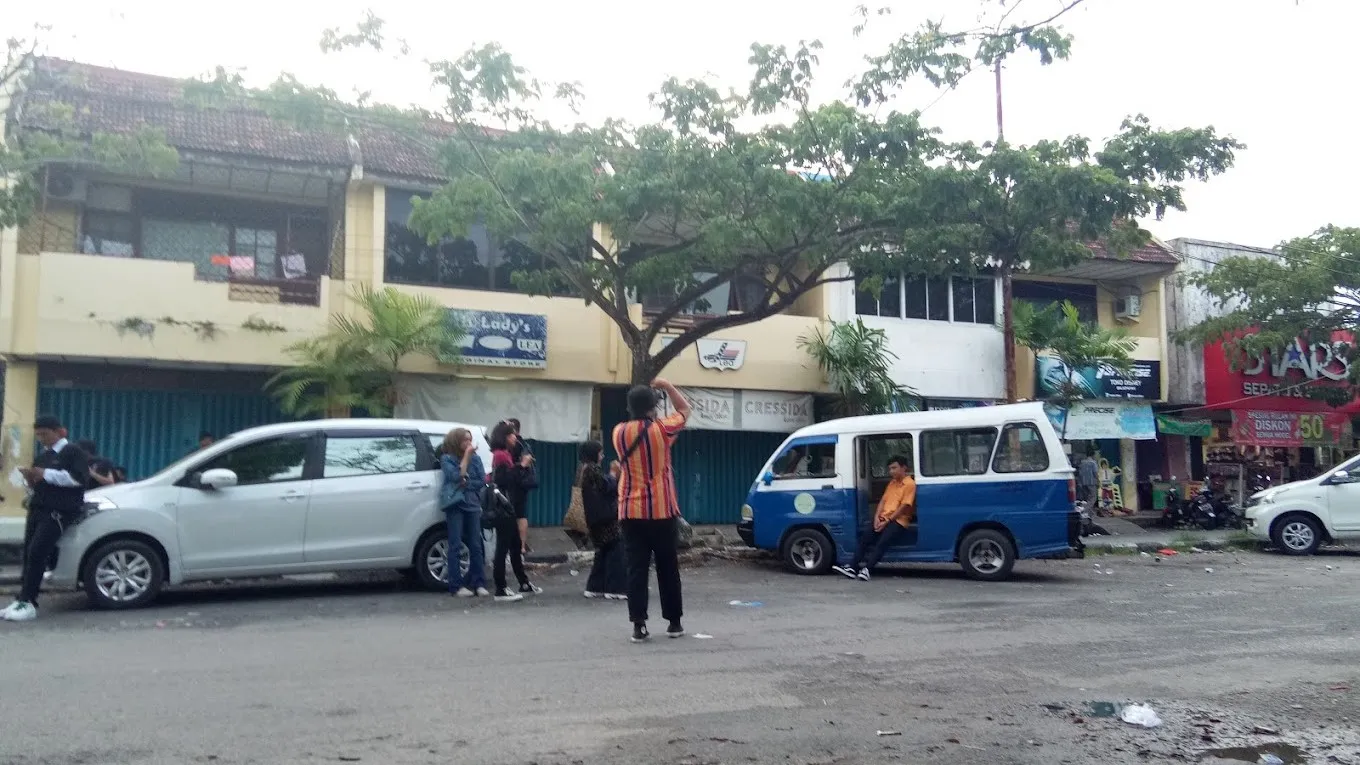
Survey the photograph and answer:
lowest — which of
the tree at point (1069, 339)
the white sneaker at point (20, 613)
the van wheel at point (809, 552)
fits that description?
the white sneaker at point (20, 613)

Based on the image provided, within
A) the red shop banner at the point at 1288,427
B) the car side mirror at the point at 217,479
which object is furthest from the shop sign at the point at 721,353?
the red shop banner at the point at 1288,427

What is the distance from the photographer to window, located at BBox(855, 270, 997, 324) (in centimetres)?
2162

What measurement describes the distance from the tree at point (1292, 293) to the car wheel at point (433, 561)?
16.8m

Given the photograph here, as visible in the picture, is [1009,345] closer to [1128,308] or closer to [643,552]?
[1128,308]

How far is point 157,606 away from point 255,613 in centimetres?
115

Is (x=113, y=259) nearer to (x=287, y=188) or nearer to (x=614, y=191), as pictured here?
(x=287, y=188)

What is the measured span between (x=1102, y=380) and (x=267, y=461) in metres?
17.2

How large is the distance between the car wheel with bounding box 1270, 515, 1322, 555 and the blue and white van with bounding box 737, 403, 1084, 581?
5867mm

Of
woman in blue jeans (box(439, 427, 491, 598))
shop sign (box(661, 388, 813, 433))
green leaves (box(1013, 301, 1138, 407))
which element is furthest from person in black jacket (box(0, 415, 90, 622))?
green leaves (box(1013, 301, 1138, 407))

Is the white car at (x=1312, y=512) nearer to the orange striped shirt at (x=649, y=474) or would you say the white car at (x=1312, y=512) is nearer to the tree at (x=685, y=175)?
the tree at (x=685, y=175)

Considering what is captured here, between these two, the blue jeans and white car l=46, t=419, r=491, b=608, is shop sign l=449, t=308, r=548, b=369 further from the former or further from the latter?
the blue jeans

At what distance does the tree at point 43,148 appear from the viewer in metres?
13.4

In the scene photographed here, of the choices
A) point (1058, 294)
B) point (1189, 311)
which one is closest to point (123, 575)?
point (1058, 294)

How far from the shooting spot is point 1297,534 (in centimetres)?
1675
